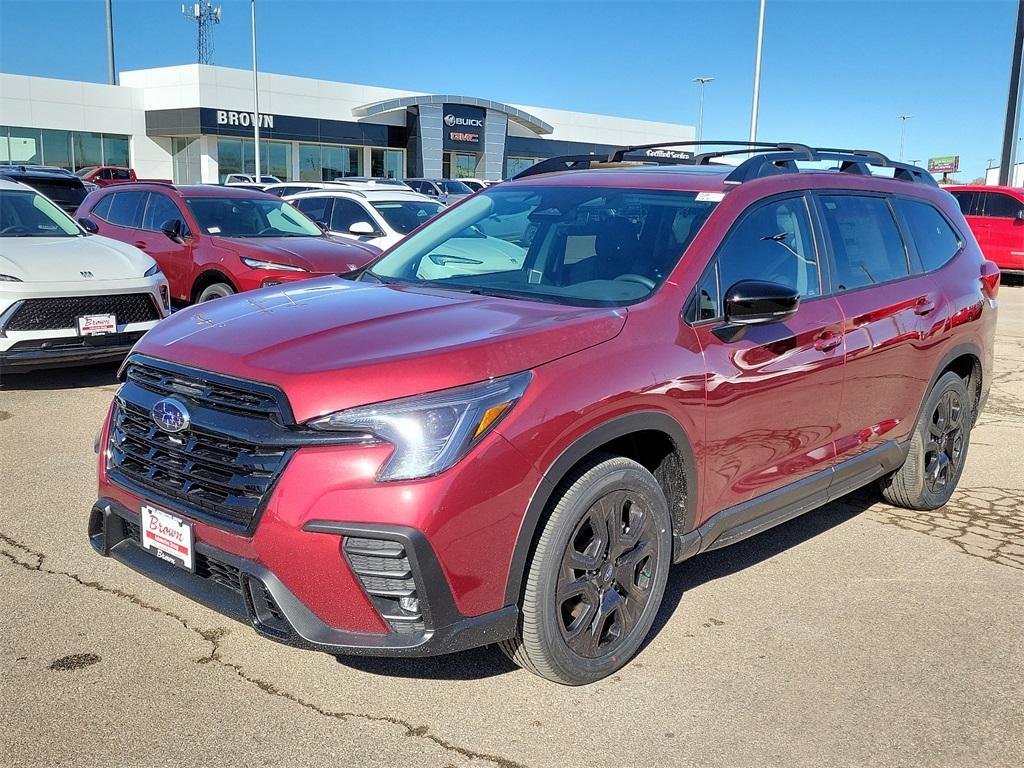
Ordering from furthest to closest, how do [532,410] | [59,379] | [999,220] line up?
[999,220]
[59,379]
[532,410]

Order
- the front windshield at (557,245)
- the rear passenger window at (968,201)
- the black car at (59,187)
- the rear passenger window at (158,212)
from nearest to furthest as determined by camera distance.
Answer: the front windshield at (557,245), the rear passenger window at (158,212), the black car at (59,187), the rear passenger window at (968,201)

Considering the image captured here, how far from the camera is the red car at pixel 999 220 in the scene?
19.4 meters

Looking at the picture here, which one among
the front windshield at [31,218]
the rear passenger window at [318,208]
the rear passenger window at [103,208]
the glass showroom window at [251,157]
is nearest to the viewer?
the front windshield at [31,218]

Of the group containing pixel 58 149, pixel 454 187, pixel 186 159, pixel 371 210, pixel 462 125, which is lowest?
pixel 371 210

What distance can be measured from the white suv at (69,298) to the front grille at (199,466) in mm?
4423

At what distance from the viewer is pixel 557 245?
422 centimetres

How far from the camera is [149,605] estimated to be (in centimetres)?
392

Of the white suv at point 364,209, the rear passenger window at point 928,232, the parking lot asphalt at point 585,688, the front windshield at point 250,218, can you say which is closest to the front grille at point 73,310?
the front windshield at point 250,218

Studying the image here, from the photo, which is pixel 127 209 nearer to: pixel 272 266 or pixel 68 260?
pixel 272 266

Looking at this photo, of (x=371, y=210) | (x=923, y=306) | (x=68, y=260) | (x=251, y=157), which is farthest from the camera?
(x=251, y=157)

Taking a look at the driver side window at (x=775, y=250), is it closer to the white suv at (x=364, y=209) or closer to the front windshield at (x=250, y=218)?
the front windshield at (x=250, y=218)

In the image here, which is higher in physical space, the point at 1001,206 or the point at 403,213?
the point at 1001,206

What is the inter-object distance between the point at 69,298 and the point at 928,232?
6.19m

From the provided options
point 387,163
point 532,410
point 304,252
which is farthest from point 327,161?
point 532,410
